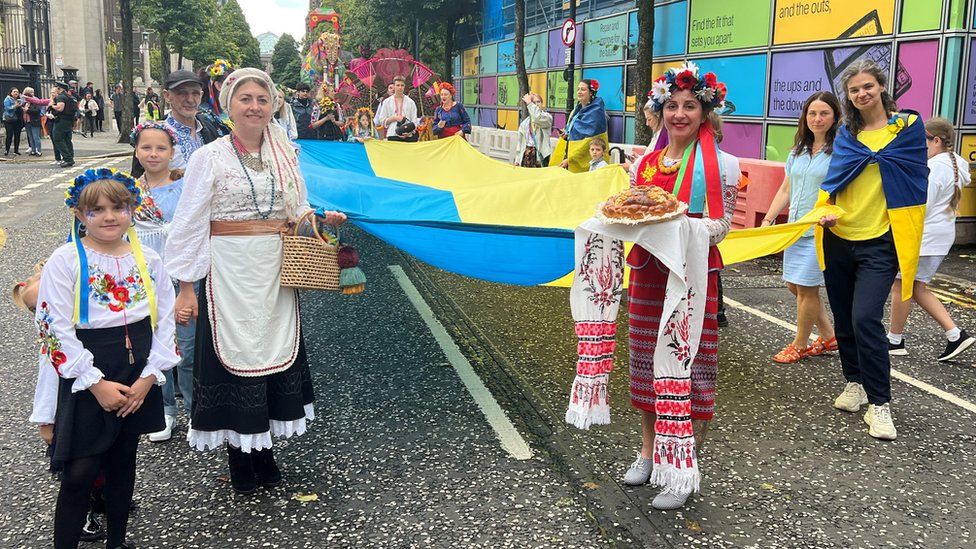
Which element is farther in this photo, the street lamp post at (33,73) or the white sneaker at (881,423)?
the street lamp post at (33,73)

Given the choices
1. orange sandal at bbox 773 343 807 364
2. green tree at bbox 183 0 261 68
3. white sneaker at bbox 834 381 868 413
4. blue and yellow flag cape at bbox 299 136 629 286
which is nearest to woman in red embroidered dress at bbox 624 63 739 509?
blue and yellow flag cape at bbox 299 136 629 286

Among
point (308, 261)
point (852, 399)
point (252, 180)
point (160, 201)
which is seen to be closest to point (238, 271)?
point (308, 261)

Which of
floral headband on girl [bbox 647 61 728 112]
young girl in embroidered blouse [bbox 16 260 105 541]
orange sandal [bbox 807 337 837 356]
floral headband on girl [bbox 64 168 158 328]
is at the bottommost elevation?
orange sandal [bbox 807 337 837 356]

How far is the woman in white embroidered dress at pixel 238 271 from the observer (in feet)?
12.2

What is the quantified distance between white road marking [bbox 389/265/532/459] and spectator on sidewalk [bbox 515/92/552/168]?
6838 millimetres

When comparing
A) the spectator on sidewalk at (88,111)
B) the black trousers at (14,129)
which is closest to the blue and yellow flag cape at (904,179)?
the black trousers at (14,129)

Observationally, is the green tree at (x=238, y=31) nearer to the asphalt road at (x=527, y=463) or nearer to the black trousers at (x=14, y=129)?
the black trousers at (x=14, y=129)

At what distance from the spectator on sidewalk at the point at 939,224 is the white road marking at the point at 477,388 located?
2.93 metres

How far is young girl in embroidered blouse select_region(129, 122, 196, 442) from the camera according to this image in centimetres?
441

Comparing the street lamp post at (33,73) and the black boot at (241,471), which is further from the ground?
the street lamp post at (33,73)

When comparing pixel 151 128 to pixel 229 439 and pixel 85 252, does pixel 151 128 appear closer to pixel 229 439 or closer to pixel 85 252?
pixel 85 252

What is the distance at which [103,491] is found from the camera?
3.34 m

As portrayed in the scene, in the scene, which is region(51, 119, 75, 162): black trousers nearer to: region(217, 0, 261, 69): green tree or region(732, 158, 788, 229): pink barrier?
region(732, 158, 788, 229): pink barrier

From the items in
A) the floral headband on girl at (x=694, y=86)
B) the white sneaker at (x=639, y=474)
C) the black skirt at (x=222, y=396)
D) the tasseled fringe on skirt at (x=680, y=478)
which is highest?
the floral headband on girl at (x=694, y=86)
